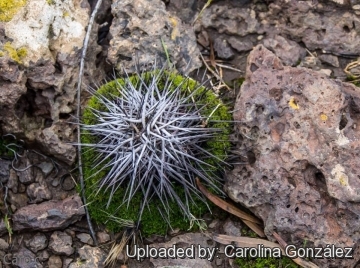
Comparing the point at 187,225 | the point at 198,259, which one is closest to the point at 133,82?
the point at 187,225

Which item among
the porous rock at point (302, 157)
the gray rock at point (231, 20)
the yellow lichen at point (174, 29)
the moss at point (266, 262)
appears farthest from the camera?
the gray rock at point (231, 20)

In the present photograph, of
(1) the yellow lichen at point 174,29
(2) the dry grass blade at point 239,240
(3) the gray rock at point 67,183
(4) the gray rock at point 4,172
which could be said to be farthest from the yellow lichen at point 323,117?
(4) the gray rock at point 4,172

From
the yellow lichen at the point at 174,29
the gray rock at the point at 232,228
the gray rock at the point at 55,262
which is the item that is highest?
the yellow lichen at the point at 174,29

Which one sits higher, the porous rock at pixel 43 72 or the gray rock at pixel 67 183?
the porous rock at pixel 43 72

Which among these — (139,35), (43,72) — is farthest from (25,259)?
(139,35)

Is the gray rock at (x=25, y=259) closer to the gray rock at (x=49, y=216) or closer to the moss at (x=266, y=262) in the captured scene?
the gray rock at (x=49, y=216)
